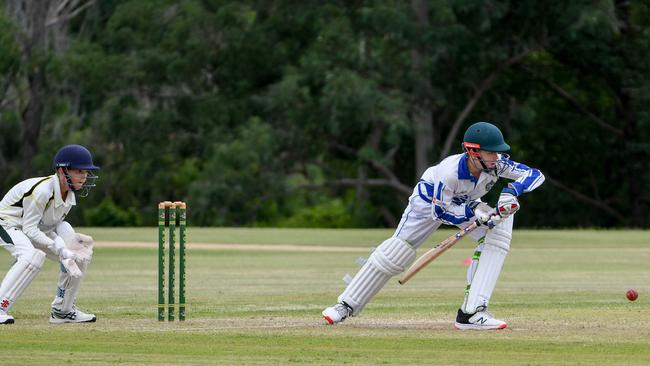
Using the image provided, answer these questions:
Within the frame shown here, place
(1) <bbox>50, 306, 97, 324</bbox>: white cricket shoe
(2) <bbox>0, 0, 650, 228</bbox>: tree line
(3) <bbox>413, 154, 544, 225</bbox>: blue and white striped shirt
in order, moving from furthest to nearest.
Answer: (2) <bbox>0, 0, 650, 228</bbox>: tree line, (1) <bbox>50, 306, 97, 324</bbox>: white cricket shoe, (3) <bbox>413, 154, 544, 225</bbox>: blue and white striped shirt

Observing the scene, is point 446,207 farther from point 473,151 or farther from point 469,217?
point 473,151

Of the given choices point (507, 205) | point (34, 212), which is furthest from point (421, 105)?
point (507, 205)

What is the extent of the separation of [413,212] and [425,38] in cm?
3446

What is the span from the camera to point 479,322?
10.4 m

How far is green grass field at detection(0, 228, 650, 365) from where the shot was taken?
8.70 meters

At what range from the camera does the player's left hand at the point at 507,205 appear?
33.2ft

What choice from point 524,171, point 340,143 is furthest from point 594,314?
point 340,143

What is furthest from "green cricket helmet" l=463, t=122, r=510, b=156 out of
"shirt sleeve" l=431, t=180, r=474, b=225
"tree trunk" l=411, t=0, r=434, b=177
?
"tree trunk" l=411, t=0, r=434, b=177

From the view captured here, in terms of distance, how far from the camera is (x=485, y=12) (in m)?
44.5

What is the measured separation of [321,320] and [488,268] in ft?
5.51

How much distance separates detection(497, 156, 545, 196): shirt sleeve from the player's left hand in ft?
0.52

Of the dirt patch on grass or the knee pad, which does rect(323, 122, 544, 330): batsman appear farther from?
the dirt patch on grass

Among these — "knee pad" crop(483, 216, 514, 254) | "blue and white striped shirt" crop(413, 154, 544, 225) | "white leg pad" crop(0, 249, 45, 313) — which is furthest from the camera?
"white leg pad" crop(0, 249, 45, 313)

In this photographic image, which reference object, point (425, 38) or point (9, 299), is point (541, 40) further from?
point (9, 299)
